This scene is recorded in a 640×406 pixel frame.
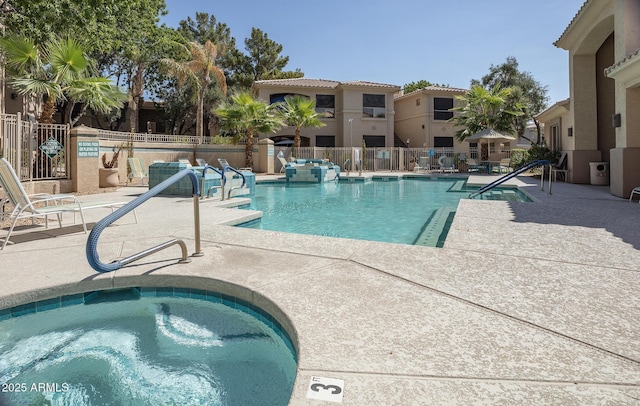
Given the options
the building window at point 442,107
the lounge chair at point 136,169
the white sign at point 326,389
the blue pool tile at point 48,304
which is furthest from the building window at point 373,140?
the white sign at point 326,389

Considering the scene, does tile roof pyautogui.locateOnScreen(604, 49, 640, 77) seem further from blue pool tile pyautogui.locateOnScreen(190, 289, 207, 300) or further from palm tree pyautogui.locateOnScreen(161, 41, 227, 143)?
palm tree pyautogui.locateOnScreen(161, 41, 227, 143)

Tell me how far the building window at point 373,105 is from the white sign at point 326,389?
31244mm

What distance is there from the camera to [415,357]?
211 cm

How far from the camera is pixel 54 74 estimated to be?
10.6 m

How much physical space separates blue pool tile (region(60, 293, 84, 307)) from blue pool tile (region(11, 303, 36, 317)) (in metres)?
0.21

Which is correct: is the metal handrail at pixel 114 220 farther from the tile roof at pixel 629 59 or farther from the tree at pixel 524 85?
the tree at pixel 524 85

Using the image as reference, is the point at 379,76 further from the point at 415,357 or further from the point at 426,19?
the point at 415,357

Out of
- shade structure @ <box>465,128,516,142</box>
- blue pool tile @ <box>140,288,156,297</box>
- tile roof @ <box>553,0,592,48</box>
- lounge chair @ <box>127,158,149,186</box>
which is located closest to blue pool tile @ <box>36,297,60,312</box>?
blue pool tile @ <box>140,288,156,297</box>

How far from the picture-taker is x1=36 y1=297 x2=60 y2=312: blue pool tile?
10.9ft

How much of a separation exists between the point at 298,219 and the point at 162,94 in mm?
30145

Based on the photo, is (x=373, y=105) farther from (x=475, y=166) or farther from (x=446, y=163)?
(x=475, y=166)

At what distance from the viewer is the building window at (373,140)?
107 ft

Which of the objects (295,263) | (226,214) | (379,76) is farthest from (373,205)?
(379,76)


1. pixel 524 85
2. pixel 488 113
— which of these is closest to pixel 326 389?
pixel 488 113
